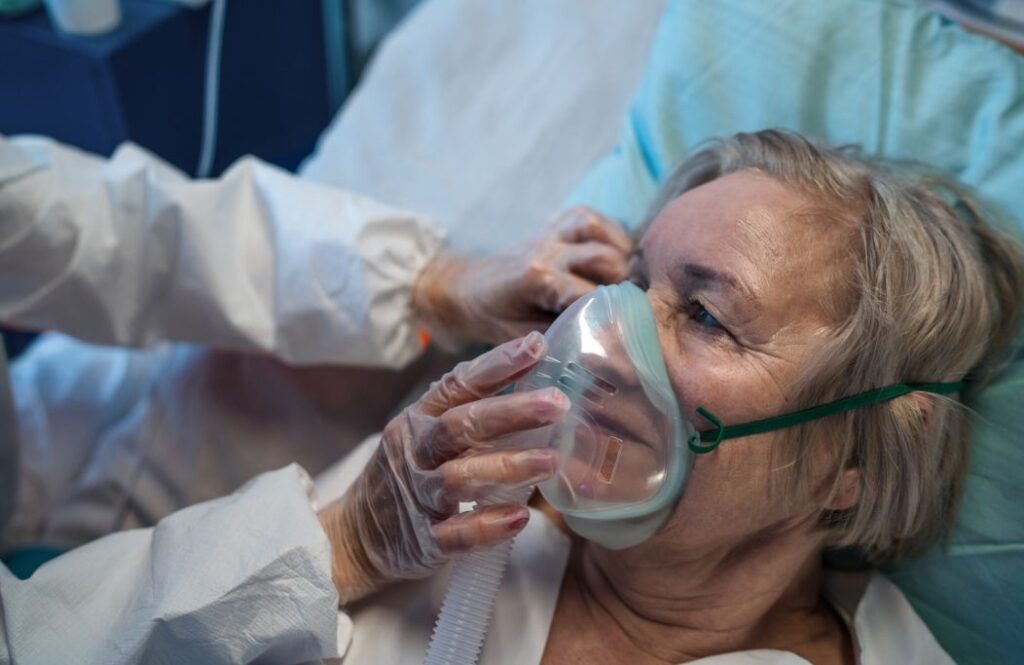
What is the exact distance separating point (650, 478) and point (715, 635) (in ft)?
1.00

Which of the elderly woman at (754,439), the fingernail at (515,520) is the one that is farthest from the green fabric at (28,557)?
the fingernail at (515,520)

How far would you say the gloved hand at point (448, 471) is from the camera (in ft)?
3.26

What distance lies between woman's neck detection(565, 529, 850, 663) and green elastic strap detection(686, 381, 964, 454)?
19 cm

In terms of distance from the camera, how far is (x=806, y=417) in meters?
1.08

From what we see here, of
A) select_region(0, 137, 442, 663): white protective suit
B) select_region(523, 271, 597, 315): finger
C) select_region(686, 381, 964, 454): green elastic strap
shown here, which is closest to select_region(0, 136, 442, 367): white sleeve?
select_region(0, 137, 442, 663): white protective suit

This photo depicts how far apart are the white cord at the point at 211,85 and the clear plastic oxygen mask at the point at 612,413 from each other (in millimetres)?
1425

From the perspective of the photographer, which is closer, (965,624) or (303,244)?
(965,624)

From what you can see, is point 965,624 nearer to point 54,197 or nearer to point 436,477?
point 436,477

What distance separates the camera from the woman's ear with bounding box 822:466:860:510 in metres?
1.13

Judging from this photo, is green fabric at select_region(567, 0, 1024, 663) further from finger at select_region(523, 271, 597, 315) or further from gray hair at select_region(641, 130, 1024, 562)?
Answer: finger at select_region(523, 271, 597, 315)

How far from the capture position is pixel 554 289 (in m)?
1.37

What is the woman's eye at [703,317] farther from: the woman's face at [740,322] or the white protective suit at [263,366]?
the white protective suit at [263,366]

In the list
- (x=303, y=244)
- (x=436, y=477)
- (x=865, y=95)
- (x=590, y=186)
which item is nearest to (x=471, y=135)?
(x=590, y=186)

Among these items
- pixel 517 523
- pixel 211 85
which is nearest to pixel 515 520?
pixel 517 523
